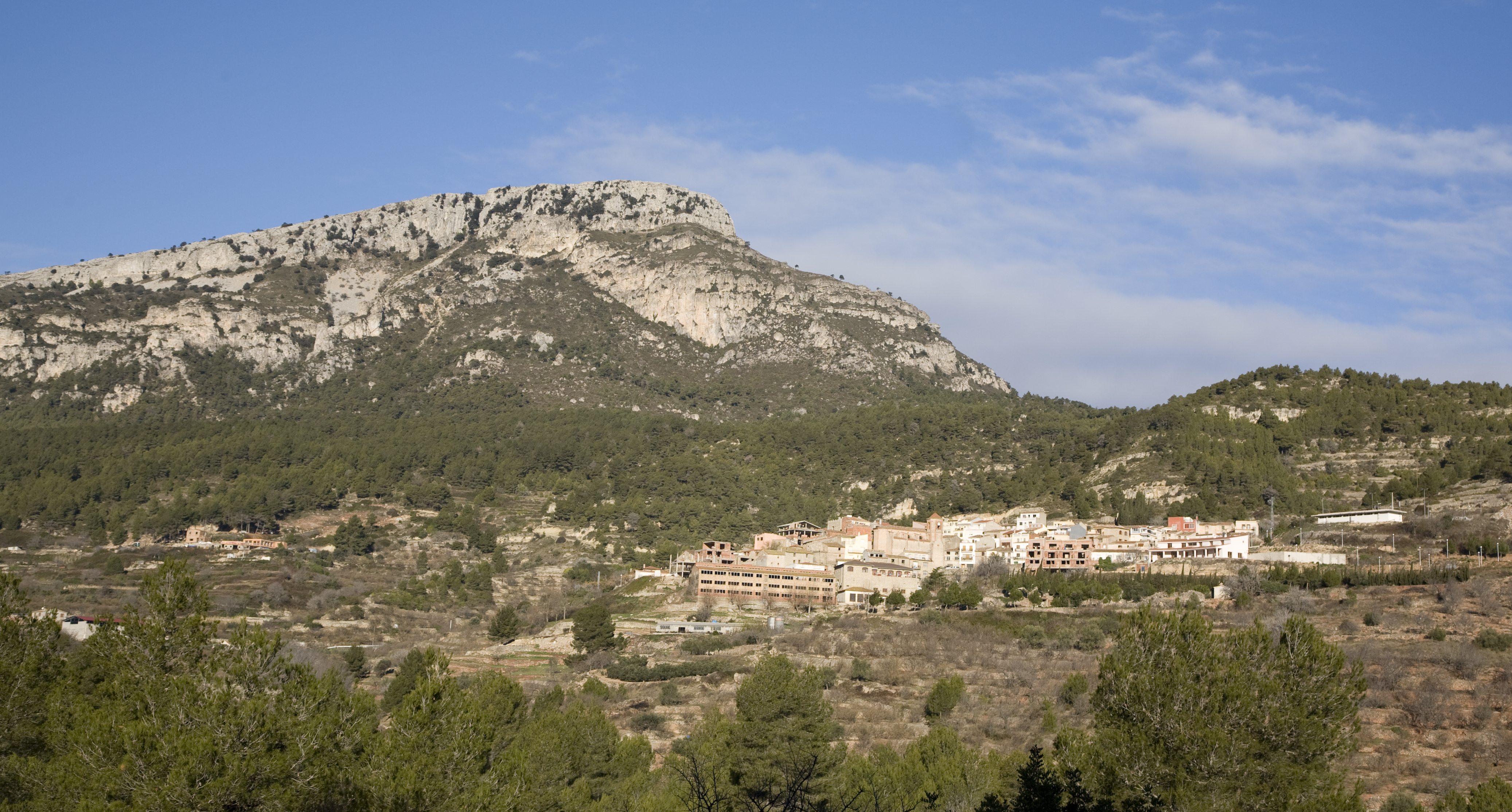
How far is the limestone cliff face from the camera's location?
134875 millimetres

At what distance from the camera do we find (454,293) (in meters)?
146

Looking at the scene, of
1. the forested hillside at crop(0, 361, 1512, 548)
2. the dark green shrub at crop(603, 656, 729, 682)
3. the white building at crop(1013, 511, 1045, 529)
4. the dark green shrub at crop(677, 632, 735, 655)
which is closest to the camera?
the dark green shrub at crop(603, 656, 729, 682)

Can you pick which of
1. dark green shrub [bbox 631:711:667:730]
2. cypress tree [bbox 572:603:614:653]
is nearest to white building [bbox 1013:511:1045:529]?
cypress tree [bbox 572:603:614:653]

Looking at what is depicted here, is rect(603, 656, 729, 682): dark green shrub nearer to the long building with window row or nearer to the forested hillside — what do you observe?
the long building with window row

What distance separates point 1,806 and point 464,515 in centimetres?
7779

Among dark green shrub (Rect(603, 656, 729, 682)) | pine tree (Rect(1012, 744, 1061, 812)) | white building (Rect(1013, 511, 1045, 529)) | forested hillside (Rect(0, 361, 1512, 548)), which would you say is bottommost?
dark green shrub (Rect(603, 656, 729, 682))

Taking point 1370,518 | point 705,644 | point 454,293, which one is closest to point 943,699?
point 705,644

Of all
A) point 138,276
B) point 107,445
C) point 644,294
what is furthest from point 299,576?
point 138,276

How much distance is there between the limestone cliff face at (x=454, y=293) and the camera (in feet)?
443

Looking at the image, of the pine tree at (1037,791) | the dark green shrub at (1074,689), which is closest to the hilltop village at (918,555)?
the dark green shrub at (1074,689)

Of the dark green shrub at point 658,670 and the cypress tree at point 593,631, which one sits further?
the cypress tree at point 593,631

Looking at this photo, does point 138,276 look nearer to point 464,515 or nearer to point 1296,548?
point 464,515

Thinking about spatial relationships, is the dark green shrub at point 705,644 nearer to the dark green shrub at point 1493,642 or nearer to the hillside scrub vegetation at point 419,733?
the hillside scrub vegetation at point 419,733

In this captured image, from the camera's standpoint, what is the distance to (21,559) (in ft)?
267
